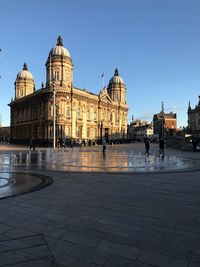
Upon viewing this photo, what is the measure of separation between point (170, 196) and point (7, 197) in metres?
4.76

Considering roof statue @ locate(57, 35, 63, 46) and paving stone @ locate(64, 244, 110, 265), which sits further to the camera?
roof statue @ locate(57, 35, 63, 46)

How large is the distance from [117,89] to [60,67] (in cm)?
3290

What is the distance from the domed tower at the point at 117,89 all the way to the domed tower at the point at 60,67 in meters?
29.4

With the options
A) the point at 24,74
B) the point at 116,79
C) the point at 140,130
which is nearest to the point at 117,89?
the point at 116,79

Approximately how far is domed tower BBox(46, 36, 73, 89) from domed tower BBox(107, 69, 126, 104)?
29.4m

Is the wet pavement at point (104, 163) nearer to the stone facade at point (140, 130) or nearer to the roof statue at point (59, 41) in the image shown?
the roof statue at point (59, 41)

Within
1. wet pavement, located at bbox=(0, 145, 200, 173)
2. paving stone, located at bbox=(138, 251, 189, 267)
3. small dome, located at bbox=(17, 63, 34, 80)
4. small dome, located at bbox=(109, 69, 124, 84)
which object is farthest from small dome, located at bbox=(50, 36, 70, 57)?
paving stone, located at bbox=(138, 251, 189, 267)

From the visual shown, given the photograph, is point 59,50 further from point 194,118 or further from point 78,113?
point 194,118

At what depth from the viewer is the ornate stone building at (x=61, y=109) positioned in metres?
60.7

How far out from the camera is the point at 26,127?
7306cm

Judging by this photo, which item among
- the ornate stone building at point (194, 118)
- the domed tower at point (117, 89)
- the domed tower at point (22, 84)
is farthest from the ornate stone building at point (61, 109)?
the ornate stone building at point (194, 118)

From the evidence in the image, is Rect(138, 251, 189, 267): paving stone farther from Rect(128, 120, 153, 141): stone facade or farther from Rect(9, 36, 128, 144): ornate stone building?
Rect(128, 120, 153, 141): stone facade

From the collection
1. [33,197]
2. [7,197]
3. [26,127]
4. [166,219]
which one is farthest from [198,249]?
[26,127]

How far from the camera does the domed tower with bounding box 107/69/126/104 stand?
9200 cm
